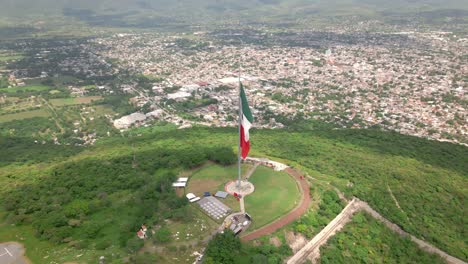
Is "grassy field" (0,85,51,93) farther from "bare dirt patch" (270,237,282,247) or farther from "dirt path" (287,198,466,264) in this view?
"dirt path" (287,198,466,264)

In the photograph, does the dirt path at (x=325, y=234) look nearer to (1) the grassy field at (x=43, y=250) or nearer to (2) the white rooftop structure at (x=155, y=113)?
(1) the grassy field at (x=43, y=250)

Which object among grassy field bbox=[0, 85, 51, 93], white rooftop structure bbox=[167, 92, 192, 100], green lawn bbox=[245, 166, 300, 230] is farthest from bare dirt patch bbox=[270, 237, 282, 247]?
grassy field bbox=[0, 85, 51, 93]

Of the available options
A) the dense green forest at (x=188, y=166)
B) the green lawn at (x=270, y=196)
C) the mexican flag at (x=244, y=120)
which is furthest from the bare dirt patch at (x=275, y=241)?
the mexican flag at (x=244, y=120)

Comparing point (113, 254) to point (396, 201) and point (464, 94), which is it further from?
point (464, 94)

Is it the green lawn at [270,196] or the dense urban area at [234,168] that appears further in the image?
the green lawn at [270,196]

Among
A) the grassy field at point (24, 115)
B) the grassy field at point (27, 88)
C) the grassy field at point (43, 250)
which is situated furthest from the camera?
the grassy field at point (27, 88)

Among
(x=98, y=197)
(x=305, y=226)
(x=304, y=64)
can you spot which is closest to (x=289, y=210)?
(x=305, y=226)
